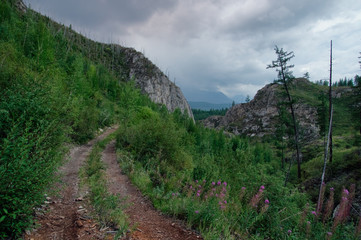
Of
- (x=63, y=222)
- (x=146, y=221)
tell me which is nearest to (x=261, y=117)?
(x=146, y=221)

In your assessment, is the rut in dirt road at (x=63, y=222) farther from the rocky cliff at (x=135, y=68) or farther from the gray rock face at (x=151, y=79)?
the gray rock face at (x=151, y=79)

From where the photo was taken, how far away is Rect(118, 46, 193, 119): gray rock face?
8881 cm

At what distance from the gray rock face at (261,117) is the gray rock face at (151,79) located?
30.3 m

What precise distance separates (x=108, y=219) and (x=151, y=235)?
3.52 feet

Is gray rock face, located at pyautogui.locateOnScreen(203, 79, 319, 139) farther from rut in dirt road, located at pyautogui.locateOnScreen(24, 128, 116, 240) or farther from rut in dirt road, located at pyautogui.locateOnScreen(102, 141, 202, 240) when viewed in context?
rut in dirt road, located at pyautogui.locateOnScreen(24, 128, 116, 240)

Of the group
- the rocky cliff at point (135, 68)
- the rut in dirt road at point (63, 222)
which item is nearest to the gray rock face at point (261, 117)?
the rocky cliff at point (135, 68)

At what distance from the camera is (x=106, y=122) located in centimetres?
2397

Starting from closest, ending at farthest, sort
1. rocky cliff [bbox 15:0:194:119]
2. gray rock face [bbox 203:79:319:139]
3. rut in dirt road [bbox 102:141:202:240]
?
rut in dirt road [bbox 102:141:202:240]
gray rock face [bbox 203:79:319:139]
rocky cliff [bbox 15:0:194:119]

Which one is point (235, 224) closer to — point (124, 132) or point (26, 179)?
point (26, 179)

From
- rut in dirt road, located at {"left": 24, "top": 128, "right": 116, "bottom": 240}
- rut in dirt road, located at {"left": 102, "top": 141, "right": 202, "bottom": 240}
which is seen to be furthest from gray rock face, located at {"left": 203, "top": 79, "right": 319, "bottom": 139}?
rut in dirt road, located at {"left": 24, "top": 128, "right": 116, "bottom": 240}

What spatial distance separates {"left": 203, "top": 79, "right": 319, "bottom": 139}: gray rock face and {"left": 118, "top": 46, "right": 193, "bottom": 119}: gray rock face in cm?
3027

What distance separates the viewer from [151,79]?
3568 inches

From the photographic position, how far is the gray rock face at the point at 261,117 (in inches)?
3172

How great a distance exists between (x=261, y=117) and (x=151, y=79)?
5893 centimetres
